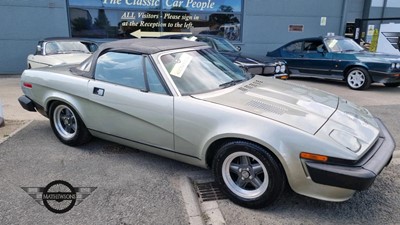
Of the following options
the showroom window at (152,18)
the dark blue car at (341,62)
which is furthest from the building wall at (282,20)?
the dark blue car at (341,62)

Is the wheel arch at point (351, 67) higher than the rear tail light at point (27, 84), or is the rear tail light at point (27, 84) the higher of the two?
the rear tail light at point (27, 84)

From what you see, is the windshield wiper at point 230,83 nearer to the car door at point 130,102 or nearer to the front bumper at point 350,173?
the car door at point 130,102

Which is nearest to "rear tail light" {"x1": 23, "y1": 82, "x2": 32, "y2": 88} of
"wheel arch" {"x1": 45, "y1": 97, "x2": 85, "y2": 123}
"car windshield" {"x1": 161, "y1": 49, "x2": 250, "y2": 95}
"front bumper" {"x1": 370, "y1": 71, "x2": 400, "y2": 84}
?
"wheel arch" {"x1": 45, "y1": 97, "x2": 85, "y2": 123}

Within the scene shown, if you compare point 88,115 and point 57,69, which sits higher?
point 57,69

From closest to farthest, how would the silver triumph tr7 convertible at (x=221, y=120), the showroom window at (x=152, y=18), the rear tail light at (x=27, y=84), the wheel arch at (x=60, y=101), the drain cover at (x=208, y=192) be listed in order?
the silver triumph tr7 convertible at (x=221, y=120) → the drain cover at (x=208, y=192) → the wheel arch at (x=60, y=101) → the rear tail light at (x=27, y=84) → the showroom window at (x=152, y=18)

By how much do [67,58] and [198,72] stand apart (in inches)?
214

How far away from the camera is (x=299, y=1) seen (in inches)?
510

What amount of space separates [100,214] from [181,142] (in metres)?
1.00

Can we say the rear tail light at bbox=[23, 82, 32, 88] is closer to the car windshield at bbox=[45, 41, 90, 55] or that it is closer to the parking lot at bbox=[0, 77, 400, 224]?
the parking lot at bbox=[0, 77, 400, 224]

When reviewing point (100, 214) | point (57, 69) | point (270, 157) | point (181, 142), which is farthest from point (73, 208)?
point (57, 69)

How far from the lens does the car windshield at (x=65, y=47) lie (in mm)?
8328

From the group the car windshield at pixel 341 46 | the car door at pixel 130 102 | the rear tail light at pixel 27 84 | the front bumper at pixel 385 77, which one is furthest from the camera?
the car windshield at pixel 341 46

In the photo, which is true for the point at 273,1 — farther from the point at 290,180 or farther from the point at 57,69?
the point at 290,180

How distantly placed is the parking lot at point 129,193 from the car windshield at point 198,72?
1.02 meters
